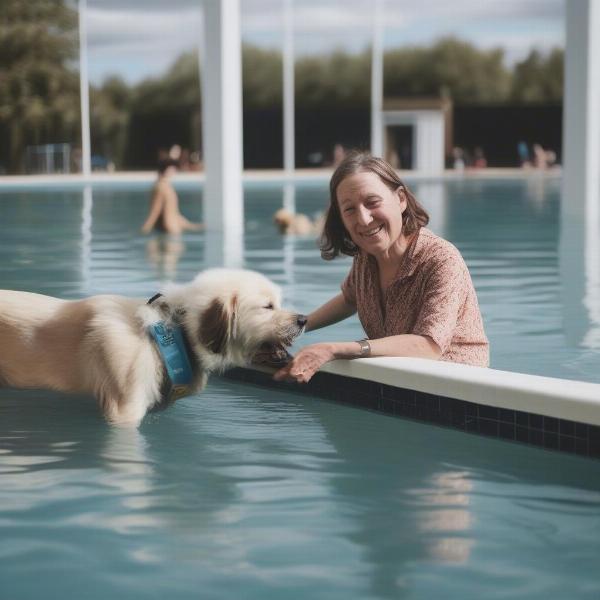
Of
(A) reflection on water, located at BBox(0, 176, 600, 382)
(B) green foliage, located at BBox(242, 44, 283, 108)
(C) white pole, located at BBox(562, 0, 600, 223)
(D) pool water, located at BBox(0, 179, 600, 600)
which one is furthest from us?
(B) green foliage, located at BBox(242, 44, 283, 108)

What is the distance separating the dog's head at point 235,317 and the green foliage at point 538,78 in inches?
2335

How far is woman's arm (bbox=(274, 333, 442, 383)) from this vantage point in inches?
194

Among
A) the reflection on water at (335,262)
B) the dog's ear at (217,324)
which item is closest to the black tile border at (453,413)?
the dog's ear at (217,324)

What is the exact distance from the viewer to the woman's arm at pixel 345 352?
16.2 feet

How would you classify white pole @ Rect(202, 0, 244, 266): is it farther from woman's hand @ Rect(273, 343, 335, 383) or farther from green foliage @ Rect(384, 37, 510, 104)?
green foliage @ Rect(384, 37, 510, 104)

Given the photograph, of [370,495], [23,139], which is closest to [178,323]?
[370,495]

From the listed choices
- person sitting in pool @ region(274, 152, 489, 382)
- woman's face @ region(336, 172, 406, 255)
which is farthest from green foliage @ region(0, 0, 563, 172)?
woman's face @ region(336, 172, 406, 255)

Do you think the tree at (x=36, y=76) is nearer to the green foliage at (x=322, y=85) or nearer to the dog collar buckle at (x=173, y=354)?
the green foliage at (x=322, y=85)

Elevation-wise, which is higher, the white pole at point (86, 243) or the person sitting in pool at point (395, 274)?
the person sitting in pool at point (395, 274)

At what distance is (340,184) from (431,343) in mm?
799

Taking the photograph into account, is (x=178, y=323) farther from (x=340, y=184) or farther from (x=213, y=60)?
(x=213, y=60)

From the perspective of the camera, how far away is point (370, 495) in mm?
4309

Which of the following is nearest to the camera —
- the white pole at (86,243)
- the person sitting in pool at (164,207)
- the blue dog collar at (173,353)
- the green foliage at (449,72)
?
the blue dog collar at (173,353)

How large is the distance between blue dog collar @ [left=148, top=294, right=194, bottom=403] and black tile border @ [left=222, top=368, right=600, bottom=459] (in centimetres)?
90
